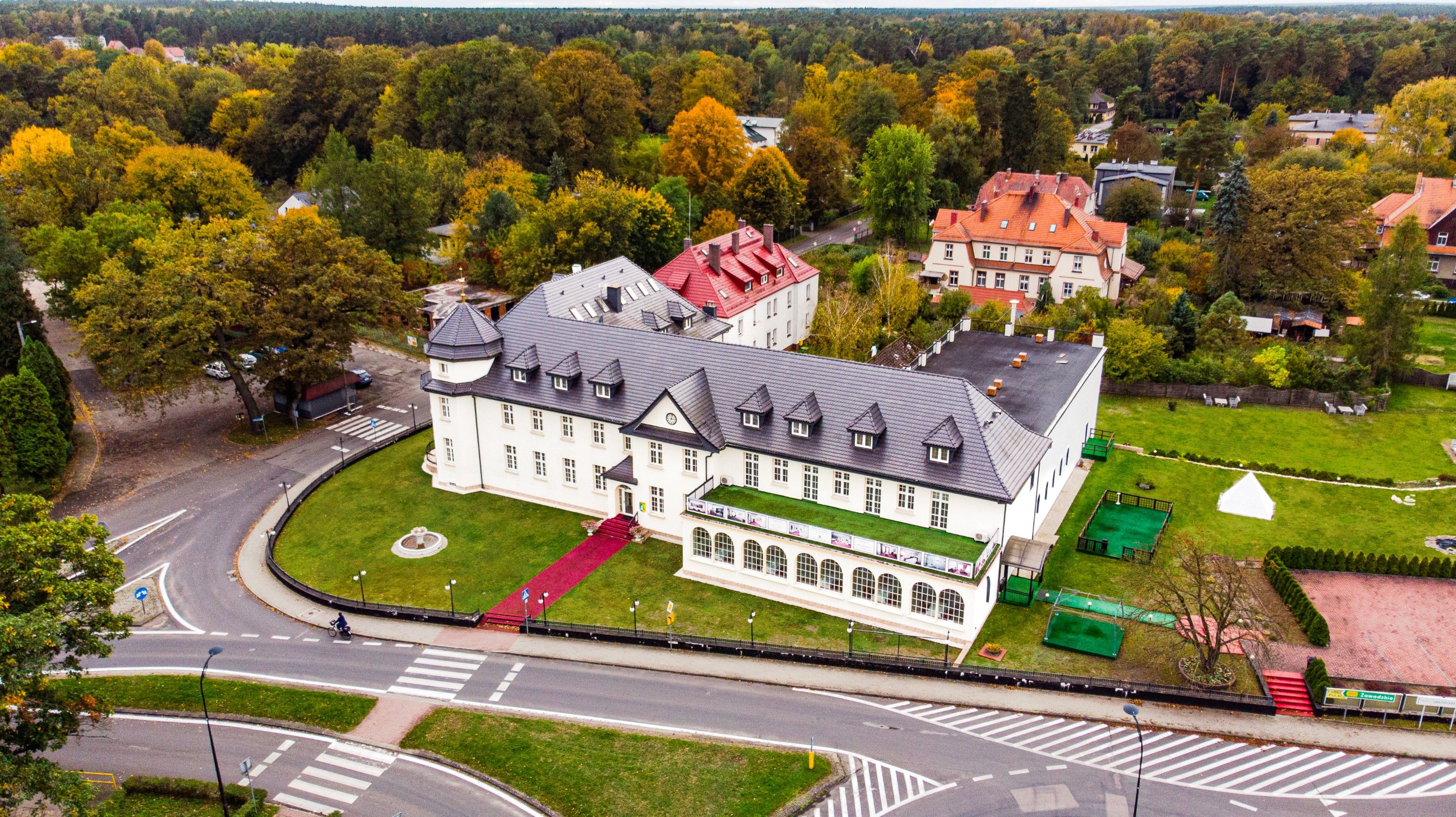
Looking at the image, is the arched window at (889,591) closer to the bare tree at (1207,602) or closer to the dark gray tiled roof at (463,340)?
the bare tree at (1207,602)

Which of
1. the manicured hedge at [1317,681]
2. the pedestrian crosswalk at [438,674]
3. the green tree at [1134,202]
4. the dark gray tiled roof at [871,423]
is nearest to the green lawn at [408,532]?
the pedestrian crosswalk at [438,674]

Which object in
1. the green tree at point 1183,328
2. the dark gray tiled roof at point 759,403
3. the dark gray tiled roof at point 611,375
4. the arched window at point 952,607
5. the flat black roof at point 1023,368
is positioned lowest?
the arched window at point 952,607

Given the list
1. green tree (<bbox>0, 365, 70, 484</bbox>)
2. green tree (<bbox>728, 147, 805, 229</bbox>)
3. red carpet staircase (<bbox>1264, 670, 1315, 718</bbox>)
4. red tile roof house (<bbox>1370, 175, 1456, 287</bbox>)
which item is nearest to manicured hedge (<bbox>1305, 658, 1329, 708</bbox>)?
red carpet staircase (<bbox>1264, 670, 1315, 718</bbox>)

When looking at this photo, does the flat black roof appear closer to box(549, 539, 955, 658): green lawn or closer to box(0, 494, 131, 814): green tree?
box(549, 539, 955, 658): green lawn

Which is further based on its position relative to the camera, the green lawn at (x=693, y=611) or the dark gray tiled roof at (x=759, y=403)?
the dark gray tiled roof at (x=759, y=403)

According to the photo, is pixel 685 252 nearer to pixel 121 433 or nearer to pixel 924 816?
pixel 121 433

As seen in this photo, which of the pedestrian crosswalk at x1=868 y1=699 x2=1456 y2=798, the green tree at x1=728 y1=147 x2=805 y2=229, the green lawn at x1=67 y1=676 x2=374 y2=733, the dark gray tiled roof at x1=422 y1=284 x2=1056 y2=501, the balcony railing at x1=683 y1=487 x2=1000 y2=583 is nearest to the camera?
the pedestrian crosswalk at x1=868 y1=699 x2=1456 y2=798
